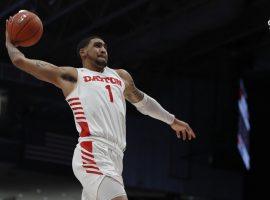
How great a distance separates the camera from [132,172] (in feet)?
60.7

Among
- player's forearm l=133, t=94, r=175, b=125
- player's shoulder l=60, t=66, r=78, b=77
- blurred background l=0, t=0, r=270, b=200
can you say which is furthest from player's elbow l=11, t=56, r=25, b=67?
blurred background l=0, t=0, r=270, b=200

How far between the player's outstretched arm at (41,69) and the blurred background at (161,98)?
8.90 metres

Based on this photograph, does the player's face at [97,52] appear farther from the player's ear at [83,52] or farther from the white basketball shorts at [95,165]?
the white basketball shorts at [95,165]

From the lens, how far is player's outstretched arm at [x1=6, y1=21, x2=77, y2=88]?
5617 millimetres

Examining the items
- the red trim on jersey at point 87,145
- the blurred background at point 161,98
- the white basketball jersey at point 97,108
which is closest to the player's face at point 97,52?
the white basketball jersey at point 97,108

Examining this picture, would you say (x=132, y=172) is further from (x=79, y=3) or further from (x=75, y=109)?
(x=75, y=109)

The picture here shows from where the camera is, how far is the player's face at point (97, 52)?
584 cm

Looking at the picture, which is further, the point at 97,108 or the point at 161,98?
the point at 161,98

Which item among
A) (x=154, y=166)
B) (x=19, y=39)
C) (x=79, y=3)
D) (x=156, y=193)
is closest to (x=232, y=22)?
(x=79, y=3)

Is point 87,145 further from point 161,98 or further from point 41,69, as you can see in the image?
point 161,98

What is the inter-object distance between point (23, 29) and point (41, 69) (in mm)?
541

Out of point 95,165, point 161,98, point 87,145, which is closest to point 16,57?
point 87,145

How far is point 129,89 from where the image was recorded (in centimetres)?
624

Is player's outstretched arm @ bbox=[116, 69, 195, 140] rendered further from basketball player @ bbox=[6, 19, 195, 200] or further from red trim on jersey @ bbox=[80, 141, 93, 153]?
red trim on jersey @ bbox=[80, 141, 93, 153]
